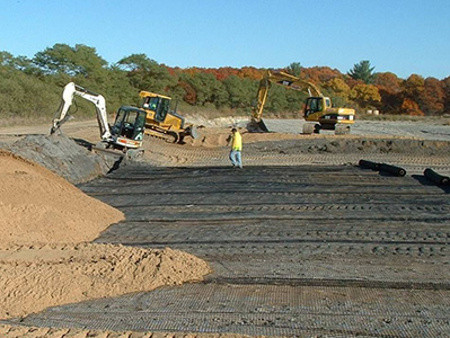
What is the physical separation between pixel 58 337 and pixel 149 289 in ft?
5.40

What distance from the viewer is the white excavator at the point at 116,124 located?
57.6ft

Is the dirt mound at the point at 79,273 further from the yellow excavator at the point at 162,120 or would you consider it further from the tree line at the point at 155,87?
the tree line at the point at 155,87

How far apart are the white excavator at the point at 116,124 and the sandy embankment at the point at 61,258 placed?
778 centimetres

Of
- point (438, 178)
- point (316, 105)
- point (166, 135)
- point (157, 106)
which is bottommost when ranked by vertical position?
point (166, 135)

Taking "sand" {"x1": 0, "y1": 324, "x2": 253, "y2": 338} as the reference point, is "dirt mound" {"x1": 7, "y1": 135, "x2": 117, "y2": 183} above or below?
below

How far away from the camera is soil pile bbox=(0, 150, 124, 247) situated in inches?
329

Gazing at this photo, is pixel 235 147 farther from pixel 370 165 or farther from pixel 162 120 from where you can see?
pixel 162 120

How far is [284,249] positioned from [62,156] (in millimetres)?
9353

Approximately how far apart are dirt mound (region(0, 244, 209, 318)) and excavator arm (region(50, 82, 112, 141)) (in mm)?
10545

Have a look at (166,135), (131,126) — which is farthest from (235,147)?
(166,135)

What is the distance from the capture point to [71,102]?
17391mm

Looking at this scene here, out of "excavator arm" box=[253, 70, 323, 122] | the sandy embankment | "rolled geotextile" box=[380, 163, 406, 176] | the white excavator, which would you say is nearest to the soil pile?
the sandy embankment

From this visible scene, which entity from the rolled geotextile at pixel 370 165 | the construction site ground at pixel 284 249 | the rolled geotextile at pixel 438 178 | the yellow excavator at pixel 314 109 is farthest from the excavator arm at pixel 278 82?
the rolled geotextile at pixel 438 178

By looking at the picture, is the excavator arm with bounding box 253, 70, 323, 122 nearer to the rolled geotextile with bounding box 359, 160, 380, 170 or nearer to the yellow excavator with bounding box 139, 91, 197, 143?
the yellow excavator with bounding box 139, 91, 197, 143
